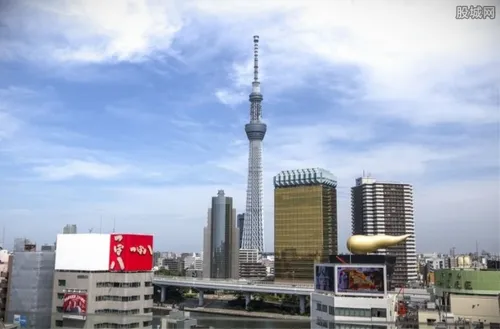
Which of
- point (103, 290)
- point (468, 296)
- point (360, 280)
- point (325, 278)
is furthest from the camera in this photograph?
point (103, 290)

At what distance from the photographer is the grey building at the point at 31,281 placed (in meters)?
10.1

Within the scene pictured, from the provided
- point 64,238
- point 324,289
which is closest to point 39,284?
point 64,238

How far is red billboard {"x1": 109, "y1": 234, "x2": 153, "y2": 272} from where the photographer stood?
32.5ft

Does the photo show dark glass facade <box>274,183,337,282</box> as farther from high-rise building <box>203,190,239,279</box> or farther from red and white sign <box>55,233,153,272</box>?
red and white sign <box>55,233,153,272</box>

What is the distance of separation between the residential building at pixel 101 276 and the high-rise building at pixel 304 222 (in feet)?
53.5

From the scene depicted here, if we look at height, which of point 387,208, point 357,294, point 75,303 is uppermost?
point 387,208

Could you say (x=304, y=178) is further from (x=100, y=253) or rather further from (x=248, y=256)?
(x=100, y=253)

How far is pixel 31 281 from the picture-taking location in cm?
1022

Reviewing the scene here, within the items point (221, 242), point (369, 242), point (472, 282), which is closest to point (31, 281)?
point (369, 242)

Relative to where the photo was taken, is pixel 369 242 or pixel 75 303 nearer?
pixel 369 242

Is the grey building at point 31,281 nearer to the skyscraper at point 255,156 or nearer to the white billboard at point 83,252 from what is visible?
the white billboard at point 83,252

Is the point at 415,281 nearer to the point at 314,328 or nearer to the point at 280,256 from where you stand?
the point at 280,256

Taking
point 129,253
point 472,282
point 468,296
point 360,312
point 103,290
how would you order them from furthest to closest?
point 129,253 < point 103,290 < point 472,282 < point 468,296 < point 360,312

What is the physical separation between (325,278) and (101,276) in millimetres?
4820
